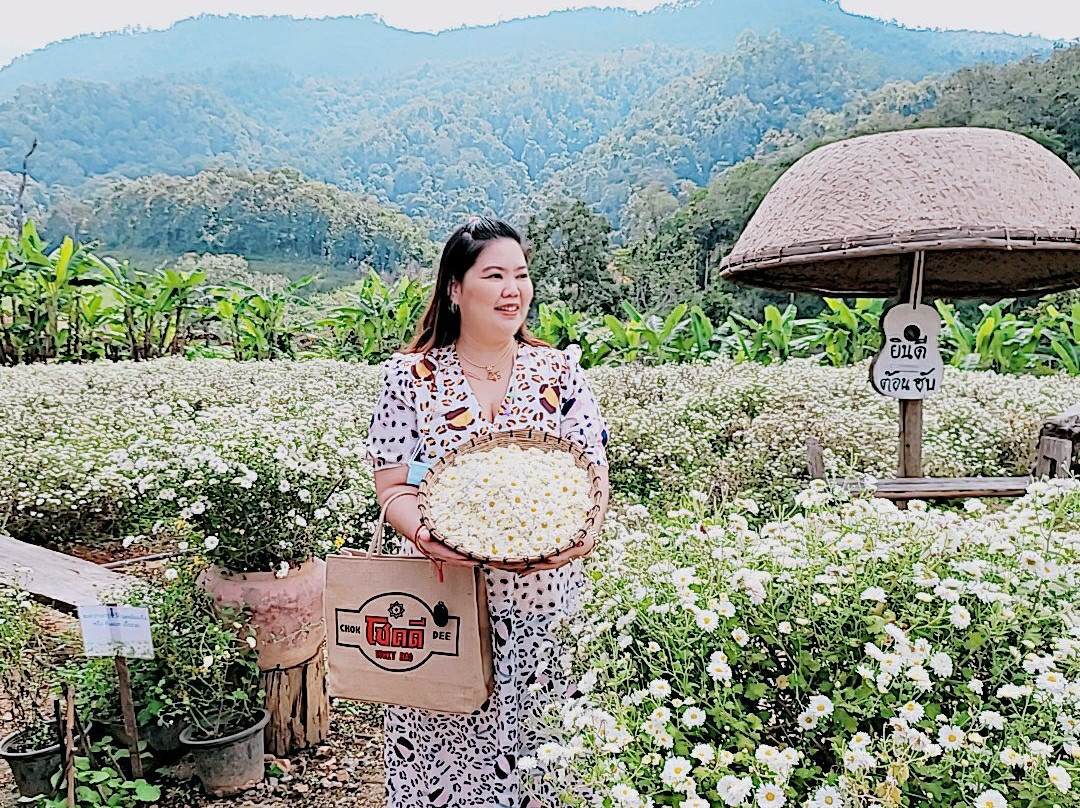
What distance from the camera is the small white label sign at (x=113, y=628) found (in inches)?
92.2

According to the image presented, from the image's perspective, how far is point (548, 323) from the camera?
27.0 feet

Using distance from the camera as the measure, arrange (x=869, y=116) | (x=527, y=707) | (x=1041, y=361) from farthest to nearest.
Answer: (x=869, y=116)
(x=1041, y=361)
(x=527, y=707)

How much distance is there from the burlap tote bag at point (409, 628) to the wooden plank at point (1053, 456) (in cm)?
283

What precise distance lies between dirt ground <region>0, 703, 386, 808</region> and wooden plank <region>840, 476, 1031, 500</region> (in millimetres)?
1899

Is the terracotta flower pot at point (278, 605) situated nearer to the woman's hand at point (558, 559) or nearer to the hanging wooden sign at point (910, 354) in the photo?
the woman's hand at point (558, 559)

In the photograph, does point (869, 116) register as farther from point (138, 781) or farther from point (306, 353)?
point (138, 781)

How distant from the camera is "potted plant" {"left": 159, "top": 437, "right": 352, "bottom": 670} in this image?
2.60 meters

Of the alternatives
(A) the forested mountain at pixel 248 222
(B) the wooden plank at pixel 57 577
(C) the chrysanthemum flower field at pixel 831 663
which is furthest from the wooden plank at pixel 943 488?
(A) the forested mountain at pixel 248 222

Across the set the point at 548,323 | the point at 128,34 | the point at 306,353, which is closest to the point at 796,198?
the point at 548,323

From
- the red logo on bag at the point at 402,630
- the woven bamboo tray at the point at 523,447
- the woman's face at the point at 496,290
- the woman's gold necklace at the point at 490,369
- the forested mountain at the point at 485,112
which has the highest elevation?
the forested mountain at the point at 485,112

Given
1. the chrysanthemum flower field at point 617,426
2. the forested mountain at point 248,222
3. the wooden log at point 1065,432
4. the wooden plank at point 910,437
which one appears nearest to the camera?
the wooden plank at point 910,437

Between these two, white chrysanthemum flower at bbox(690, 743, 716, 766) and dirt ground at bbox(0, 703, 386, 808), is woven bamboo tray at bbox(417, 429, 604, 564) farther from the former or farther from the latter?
dirt ground at bbox(0, 703, 386, 808)

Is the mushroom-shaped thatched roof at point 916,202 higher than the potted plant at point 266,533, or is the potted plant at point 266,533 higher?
the mushroom-shaped thatched roof at point 916,202

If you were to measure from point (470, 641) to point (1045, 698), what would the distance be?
101 cm
